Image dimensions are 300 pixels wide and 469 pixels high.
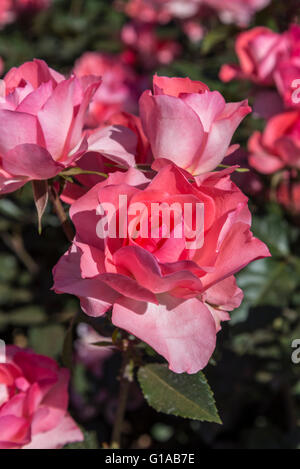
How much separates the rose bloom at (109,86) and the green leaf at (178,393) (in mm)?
943

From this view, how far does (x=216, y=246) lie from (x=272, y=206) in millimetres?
706

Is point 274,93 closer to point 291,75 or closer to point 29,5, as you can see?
point 291,75

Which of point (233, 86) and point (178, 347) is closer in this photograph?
point (178, 347)

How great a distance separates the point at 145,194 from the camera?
1.84 feet

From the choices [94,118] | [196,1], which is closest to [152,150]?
[94,118]

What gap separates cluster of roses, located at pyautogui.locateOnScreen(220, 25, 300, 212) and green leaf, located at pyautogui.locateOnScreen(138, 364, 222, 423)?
44cm

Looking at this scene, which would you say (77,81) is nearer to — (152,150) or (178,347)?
(152,150)

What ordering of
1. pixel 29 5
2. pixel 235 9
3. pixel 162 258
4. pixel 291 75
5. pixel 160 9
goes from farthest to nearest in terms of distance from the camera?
pixel 29 5 < pixel 160 9 < pixel 235 9 < pixel 291 75 < pixel 162 258

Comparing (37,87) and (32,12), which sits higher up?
(37,87)

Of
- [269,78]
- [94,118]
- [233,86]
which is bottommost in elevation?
[94,118]

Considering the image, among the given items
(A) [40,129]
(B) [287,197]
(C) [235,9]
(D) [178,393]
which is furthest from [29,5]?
(D) [178,393]

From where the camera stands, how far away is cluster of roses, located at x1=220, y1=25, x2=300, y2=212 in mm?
956

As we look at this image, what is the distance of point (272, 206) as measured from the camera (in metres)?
1.22

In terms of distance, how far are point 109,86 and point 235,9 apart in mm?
582
